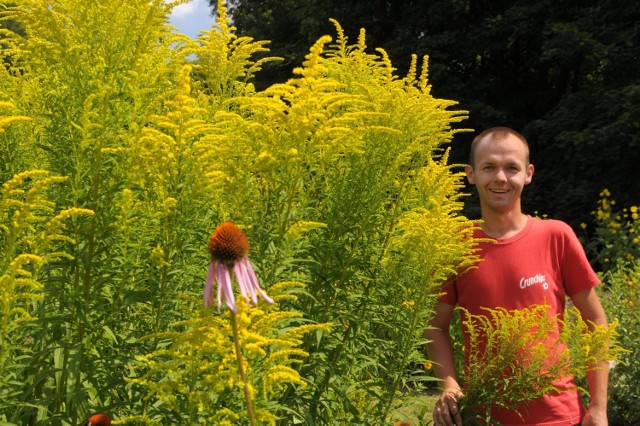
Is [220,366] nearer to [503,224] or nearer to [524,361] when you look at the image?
[524,361]

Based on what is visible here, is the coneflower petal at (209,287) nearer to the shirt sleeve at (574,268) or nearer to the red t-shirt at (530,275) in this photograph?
the red t-shirt at (530,275)

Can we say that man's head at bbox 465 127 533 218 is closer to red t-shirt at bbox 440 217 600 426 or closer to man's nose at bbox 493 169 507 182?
man's nose at bbox 493 169 507 182

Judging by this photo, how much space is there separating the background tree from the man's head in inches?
419

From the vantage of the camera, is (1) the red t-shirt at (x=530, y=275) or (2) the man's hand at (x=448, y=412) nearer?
(2) the man's hand at (x=448, y=412)

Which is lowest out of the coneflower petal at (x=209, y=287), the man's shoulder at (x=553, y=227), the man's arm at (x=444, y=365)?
the man's arm at (x=444, y=365)

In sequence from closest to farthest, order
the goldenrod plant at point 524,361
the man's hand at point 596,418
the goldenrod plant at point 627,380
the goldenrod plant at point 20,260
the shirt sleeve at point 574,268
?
the goldenrod plant at point 20,260
the goldenrod plant at point 524,361
the man's hand at point 596,418
the shirt sleeve at point 574,268
the goldenrod plant at point 627,380

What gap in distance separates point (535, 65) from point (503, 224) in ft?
58.5

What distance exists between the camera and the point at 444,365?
11.1 ft

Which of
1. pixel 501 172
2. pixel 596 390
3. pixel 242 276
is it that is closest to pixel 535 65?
pixel 501 172

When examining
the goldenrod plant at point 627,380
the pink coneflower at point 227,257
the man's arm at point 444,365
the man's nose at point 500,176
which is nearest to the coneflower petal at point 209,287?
the pink coneflower at point 227,257

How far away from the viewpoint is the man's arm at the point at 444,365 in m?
3.03

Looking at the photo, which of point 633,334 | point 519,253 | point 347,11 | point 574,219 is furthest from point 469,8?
point 519,253

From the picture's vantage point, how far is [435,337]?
3430 millimetres

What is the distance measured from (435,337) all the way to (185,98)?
1.70 m
